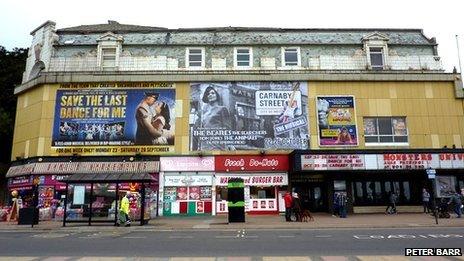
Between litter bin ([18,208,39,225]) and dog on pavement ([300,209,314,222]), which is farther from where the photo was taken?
dog on pavement ([300,209,314,222])

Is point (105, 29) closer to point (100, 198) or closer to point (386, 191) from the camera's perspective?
point (100, 198)

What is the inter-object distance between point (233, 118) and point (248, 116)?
1.11 meters

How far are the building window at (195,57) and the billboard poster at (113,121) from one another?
3080 mm

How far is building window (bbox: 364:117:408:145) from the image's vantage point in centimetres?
3033

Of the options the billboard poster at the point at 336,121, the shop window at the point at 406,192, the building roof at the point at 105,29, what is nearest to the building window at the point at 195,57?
the building roof at the point at 105,29

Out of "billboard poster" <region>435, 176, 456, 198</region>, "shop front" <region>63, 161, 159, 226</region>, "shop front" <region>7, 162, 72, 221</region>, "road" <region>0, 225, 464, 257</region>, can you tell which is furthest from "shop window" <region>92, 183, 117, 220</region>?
"billboard poster" <region>435, 176, 456, 198</region>

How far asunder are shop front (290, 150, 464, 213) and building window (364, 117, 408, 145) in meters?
2.27

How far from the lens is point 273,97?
30.8 meters

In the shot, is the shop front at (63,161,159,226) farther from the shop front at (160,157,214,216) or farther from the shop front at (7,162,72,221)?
the shop front at (7,162,72,221)

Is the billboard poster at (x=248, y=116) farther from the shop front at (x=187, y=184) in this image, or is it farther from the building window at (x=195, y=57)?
the building window at (x=195, y=57)

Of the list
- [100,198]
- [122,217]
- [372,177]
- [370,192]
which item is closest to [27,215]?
[100,198]

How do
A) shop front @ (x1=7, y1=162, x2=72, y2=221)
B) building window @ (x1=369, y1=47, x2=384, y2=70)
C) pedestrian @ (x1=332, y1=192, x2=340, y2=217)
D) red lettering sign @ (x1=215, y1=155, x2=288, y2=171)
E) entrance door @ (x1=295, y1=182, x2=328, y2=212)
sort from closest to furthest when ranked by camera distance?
pedestrian @ (x1=332, y1=192, x2=340, y2=217), shop front @ (x1=7, y1=162, x2=72, y2=221), red lettering sign @ (x1=215, y1=155, x2=288, y2=171), entrance door @ (x1=295, y1=182, x2=328, y2=212), building window @ (x1=369, y1=47, x2=384, y2=70)

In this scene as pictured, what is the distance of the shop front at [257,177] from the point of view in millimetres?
29625

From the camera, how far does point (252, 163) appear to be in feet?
97.7
